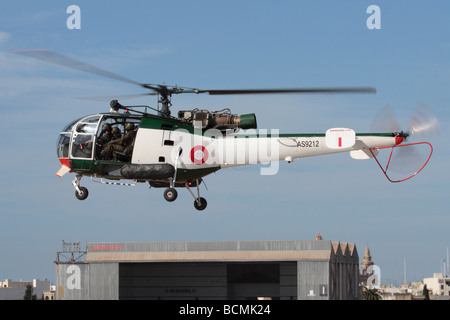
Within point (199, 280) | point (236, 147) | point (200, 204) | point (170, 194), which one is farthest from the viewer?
point (199, 280)

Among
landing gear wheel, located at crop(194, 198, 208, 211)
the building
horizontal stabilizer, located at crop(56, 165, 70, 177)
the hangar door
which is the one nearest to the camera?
horizontal stabilizer, located at crop(56, 165, 70, 177)

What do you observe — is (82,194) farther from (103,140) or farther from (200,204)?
(200,204)

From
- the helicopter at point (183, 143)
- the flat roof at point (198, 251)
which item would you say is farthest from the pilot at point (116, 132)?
the flat roof at point (198, 251)

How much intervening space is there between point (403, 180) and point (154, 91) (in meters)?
12.0

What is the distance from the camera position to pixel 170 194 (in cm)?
3519

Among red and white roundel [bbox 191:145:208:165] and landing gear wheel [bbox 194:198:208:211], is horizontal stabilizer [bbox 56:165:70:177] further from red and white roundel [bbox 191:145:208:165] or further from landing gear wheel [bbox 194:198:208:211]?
landing gear wheel [bbox 194:198:208:211]

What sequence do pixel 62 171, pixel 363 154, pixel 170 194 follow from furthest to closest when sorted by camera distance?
pixel 62 171 < pixel 363 154 < pixel 170 194

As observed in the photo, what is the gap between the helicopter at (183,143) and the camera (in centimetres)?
3547

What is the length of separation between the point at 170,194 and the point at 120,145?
10.7ft

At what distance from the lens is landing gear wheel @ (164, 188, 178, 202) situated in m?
35.2

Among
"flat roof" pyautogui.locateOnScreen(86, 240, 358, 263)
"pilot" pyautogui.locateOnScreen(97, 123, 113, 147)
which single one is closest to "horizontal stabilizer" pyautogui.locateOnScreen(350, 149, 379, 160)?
"pilot" pyautogui.locateOnScreen(97, 123, 113, 147)

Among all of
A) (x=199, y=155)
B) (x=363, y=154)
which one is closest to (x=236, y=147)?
(x=199, y=155)

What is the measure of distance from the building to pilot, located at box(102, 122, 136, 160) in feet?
202
